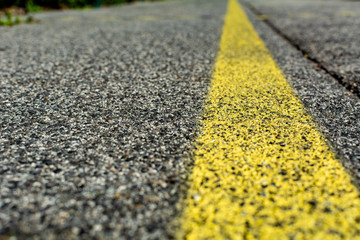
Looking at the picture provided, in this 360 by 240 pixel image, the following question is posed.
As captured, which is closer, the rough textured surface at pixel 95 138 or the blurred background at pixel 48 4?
the rough textured surface at pixel 95 138

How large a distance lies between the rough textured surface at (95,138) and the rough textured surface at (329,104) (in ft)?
1.60

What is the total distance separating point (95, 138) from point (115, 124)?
5.4 inches

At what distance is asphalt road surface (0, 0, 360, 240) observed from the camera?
81 centimetres

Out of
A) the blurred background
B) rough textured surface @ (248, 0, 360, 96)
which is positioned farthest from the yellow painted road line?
the blurred background

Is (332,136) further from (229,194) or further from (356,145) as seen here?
(229,194)

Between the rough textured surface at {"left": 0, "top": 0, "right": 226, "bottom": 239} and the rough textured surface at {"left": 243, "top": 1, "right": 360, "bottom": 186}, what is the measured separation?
19.2 inches

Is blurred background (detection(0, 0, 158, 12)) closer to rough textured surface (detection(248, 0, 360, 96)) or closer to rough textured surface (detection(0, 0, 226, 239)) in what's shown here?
rough textured surface (detection(0, 0, 226, 239))

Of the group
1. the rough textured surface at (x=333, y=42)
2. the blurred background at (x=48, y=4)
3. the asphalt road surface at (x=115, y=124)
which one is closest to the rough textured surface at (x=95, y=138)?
the asphalt road surface at (x=115, y=124)

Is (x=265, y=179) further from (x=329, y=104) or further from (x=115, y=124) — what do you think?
(x=329, y=104)

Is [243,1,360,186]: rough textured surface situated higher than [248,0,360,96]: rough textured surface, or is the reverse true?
[248,0,360,96]: rough textured surface

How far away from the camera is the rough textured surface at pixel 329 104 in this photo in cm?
110

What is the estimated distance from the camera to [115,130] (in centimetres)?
125

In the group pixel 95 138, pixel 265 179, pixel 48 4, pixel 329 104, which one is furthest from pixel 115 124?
pixel 48 4

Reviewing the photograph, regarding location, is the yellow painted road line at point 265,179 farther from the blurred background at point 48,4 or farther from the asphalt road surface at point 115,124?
the blurred background at point 48,4
